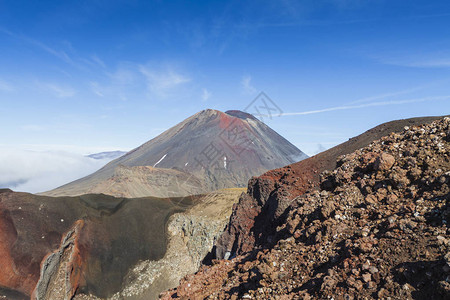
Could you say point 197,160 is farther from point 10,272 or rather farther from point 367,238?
point 367,238

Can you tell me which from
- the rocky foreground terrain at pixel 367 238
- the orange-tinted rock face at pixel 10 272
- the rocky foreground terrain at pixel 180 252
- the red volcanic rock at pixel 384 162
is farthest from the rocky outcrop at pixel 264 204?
the orange-tinted rock face at pixel 10 272

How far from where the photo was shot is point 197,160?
53.8m

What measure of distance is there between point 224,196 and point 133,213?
8.77 m

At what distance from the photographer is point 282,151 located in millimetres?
70688

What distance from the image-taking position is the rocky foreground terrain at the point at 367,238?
363 cm

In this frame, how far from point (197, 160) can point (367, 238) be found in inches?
1971

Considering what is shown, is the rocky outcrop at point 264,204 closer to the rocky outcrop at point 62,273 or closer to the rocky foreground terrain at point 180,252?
the rocky foreground terrain at point 180,252

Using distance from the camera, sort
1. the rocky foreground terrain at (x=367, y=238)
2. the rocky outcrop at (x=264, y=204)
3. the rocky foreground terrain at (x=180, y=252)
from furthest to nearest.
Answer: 1. the rocky foreground terrain at (x=180, y=252)
2. the rocky outcrop at (x=264, y=204)
3. the rocky foreground terrain at (x=367, y=238)

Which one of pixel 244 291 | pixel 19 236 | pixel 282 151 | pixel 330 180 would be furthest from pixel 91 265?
pixel 282 151

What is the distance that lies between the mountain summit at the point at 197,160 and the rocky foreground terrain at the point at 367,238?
31.3 metres

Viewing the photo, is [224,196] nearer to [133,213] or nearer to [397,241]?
[133,213]

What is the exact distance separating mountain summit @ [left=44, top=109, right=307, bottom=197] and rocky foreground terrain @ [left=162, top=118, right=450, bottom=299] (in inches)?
1231

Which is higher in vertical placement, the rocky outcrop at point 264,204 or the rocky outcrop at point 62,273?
the rocky outcrop at point 264,204

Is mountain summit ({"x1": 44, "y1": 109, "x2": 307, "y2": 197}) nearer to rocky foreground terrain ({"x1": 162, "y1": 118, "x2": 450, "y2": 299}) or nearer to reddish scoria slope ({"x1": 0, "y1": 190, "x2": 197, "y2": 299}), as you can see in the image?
reddish scoria slope ({"x1": 0, "y1": 190, "x2": 197, "y2": 299})
